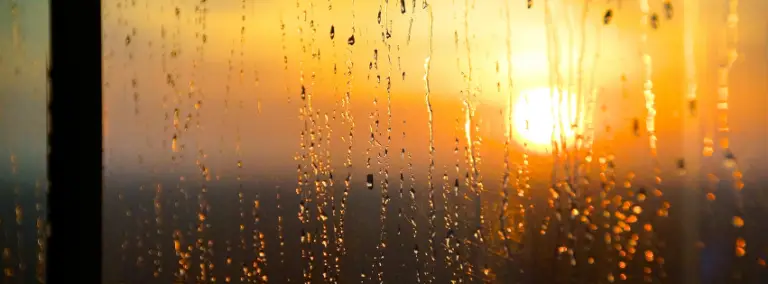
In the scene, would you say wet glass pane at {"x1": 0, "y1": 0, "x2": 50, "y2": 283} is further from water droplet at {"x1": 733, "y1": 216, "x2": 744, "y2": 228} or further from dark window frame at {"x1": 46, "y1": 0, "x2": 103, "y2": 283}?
water droplet at {"x1": 733, "y1": 216, "x2": 744, "y2": 228}

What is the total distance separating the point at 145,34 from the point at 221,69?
224 millimetres

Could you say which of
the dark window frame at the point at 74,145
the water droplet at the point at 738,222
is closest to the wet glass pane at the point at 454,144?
the water droplet at the point at 738,222

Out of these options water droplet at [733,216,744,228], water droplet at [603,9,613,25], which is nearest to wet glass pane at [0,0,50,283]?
water droplet at [603,9,613,25]

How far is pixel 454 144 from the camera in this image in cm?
153

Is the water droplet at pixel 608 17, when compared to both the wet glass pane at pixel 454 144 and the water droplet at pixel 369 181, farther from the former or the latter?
the water droplet at pixel 369 181

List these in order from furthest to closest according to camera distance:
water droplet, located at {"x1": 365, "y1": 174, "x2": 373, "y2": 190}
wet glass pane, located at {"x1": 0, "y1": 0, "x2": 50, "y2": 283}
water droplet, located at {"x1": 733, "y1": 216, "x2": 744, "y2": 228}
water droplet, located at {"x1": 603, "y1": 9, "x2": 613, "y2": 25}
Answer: water droplet, located at {"x1": 365, "y1": 174, "x2": 373, "y2": 190}, wet glass pane, located at {"x1": 0, "y1": 0, "x2": 50, "y2": 283}, water droplet, located at {"x1": 603, "y1": 9, "x2": 613, "y2": 25}, water droplet, located at {"x1": 733, "y1": 216, "x2": 744, "y2": 228}

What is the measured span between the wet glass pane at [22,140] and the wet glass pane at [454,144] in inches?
7.0

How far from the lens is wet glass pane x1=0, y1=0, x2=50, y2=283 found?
1.56 m

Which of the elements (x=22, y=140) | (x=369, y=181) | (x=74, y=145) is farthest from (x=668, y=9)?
(x=22, y=140)

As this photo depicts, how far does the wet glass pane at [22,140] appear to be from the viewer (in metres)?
1.56

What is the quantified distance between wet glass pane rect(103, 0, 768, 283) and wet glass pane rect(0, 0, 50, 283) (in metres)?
0.18

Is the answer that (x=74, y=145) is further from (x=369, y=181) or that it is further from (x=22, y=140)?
(x=369, y=181)

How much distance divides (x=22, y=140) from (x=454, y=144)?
109 cm

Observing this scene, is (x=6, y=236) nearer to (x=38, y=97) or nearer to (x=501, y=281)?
(x=38, y=97)
